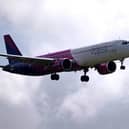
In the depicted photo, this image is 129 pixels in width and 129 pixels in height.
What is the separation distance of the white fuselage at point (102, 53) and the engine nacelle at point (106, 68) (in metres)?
5.34

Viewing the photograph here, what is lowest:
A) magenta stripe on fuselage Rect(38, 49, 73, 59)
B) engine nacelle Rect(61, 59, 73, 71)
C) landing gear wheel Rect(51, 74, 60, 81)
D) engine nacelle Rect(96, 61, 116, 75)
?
landing gear wheel Rect(51, 74, 60, 81)

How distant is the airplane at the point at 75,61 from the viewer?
101812 mm

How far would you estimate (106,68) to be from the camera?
110 metres

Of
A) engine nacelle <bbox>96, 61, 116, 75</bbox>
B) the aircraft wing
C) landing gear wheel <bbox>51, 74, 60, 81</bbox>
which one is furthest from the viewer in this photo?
landing gear wheel <bbox>51, 74, 60, 81</bbox>

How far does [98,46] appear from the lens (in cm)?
10400

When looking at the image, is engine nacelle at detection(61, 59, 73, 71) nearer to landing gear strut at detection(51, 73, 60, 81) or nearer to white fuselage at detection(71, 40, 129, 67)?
white fuselage at detection(71, 40, 129, 67)

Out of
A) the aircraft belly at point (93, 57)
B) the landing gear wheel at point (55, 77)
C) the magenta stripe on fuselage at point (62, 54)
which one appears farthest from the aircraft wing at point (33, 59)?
the aircraft belly at point (93, 57)

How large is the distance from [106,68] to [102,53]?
7415mm

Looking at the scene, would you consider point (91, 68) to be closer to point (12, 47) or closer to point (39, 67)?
point (39, 67)

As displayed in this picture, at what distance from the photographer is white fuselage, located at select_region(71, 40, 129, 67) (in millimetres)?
101000

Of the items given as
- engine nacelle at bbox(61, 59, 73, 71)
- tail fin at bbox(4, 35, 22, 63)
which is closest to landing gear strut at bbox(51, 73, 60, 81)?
engine nacelle at bbox(61, 59, 73, 71)

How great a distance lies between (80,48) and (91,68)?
340cm

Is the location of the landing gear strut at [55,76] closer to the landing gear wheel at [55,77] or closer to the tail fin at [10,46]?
the landing gear wheel at [55,77]

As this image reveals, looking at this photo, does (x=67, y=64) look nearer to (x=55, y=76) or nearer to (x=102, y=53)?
(x=102, y=53)
